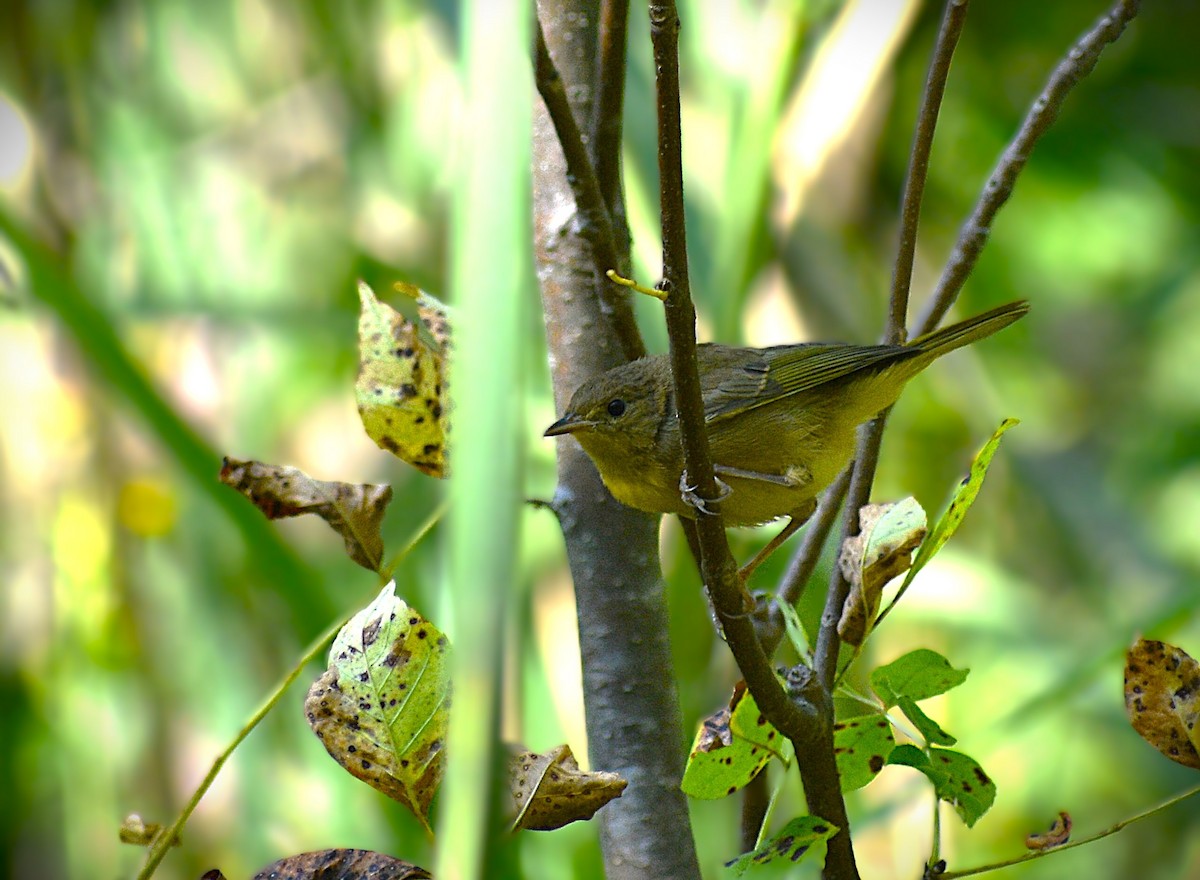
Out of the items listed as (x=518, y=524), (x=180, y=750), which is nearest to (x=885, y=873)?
(x=180, y=750)

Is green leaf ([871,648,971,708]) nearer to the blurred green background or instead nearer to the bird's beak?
the bird's beak

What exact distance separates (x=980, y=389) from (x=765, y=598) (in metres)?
2.41

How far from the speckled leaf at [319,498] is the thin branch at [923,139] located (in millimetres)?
786

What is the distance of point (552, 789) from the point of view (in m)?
0.98

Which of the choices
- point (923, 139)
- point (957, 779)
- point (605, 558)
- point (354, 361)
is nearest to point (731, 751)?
point (957, 779)

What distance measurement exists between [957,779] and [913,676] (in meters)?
0.10

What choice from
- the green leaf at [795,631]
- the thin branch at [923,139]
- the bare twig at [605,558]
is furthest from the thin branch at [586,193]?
the green leaf at [795,631]

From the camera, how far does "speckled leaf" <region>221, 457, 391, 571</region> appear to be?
113 cm

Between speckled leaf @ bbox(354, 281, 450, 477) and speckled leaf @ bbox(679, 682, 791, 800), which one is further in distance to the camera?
speckled leaf @ bbox(354, 281, 450, 477)

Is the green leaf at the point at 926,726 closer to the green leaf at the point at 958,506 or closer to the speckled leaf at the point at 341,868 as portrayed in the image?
the green leaf at the point at 958,506

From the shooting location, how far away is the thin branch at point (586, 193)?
3.73 feet

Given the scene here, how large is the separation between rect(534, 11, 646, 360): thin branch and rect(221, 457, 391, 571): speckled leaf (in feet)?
1.38

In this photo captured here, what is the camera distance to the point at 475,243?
24.1 inches

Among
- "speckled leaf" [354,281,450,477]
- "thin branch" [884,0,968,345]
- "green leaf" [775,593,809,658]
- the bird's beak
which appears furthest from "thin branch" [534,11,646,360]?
"green leaf" [775,593,809,658]
